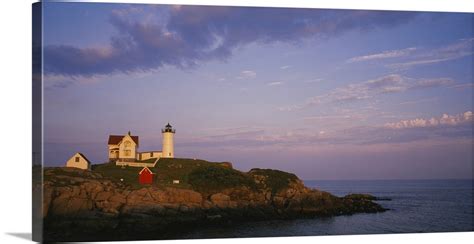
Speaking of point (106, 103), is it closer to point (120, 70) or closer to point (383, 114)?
point (120, 70)

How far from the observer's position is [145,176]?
1702 centimetres

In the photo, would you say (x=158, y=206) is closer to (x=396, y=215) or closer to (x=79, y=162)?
(x=79, y=162)

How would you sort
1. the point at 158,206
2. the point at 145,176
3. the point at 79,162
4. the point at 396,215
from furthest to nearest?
the point at 396,215 → the point at 145,176 → the point at 158,206 → the point at 79,162

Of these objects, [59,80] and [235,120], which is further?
[235,120]

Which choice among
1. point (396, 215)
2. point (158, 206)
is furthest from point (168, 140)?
point (396, 215)

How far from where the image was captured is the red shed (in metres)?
16.9

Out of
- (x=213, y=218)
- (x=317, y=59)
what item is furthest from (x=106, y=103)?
(x=317, y=59)

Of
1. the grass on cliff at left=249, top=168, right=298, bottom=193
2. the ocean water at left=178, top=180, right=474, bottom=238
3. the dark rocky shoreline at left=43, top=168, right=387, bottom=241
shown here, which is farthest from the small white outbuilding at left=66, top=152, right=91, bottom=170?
the grass on cliff at left=249, top=168, right=298, bottom=193

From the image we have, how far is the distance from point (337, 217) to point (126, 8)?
661 centimetres

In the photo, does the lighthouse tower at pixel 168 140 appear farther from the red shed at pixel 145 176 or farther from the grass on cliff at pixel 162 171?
the red shed at pixel 145 176

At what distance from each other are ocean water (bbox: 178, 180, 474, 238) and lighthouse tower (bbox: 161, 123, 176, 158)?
1739 mm

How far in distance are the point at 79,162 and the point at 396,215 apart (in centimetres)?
716

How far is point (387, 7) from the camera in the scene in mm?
17391

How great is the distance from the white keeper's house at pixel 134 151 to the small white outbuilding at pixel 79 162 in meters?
0.50
